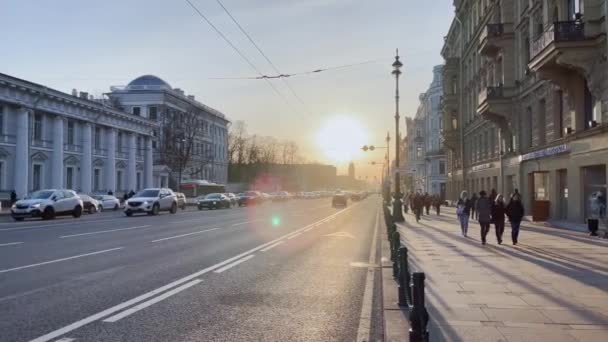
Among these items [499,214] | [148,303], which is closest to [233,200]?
[499,214]

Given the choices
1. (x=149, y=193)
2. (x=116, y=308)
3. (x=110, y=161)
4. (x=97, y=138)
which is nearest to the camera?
(x=116, y=308)

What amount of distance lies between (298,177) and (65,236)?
124 metres

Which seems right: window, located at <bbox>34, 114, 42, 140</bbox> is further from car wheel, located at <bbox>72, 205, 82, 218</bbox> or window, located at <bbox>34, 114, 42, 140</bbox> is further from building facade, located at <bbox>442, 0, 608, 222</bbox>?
building facade, located at <bbox>442, 0, 608, 222</bbox>

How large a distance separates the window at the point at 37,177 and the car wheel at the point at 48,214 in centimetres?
2111

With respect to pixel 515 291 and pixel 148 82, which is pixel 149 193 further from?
pixel 148 82

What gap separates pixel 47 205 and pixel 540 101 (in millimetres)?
25726

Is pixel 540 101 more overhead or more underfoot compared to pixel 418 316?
more overhead

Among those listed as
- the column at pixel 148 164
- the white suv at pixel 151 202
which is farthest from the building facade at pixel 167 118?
the white suv at pixel 151 202

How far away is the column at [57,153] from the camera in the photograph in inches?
1970

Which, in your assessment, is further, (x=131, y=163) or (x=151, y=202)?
(x=131, y=163)

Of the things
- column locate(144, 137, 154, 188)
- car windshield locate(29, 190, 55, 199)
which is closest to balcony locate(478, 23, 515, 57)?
car windshield locate(29, 190, 55, 199)

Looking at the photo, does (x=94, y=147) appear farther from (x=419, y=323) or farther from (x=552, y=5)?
(x=419, y=323)

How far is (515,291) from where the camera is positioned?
27.8ft

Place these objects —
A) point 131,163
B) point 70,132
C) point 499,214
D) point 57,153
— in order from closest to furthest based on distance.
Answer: point 499,214 → point 57,153 → point 70,132 → point 131,163
